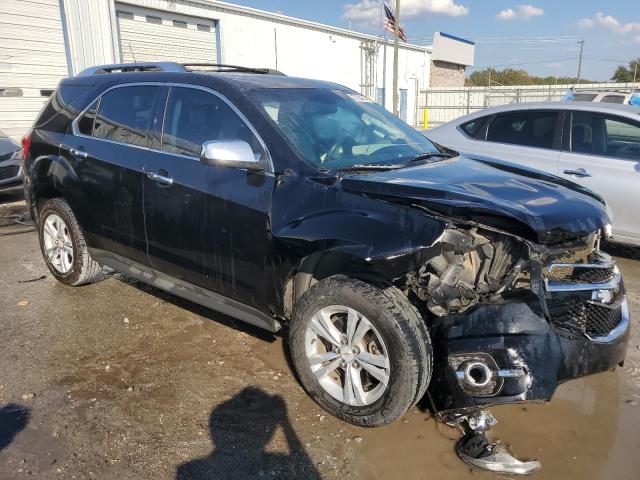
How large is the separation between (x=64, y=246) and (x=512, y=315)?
3.97 metres

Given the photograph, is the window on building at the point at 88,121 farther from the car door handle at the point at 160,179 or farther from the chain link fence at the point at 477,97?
the chain link fence at the point at 477,97

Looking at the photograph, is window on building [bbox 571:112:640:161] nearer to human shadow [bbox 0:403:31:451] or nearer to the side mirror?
the side mirror

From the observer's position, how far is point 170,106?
3.82 m

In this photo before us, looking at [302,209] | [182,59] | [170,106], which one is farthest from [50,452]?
[182,59]

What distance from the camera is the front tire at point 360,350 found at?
2.67 metres

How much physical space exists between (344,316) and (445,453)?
867 mm

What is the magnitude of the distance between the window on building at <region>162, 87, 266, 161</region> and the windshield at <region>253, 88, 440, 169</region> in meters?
0.21

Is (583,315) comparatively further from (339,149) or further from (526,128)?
(526,128)

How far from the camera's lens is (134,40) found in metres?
15.7

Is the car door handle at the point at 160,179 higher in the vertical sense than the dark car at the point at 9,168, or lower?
higher

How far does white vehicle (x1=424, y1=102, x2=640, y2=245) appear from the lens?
5371 millimetres

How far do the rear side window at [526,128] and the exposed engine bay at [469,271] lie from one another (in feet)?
11.5

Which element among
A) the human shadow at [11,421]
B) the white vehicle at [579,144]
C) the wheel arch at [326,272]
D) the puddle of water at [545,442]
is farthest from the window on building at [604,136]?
the human shadow at [11,421]

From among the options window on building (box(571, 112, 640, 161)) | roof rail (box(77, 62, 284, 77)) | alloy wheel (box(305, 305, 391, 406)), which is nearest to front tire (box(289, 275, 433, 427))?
alloy wheel (box(305, 305, 391, 406))
